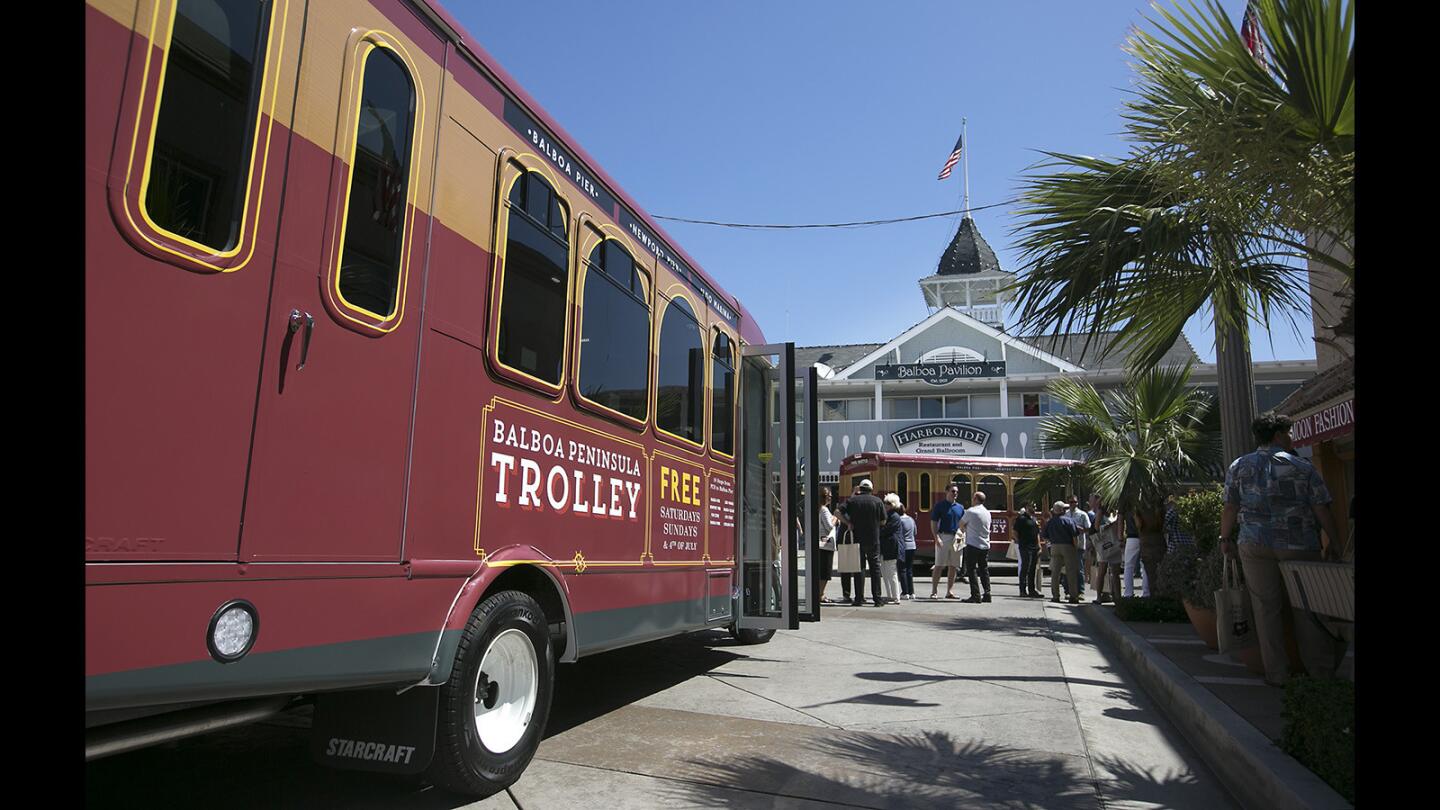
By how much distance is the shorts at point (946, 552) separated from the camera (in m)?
15.3

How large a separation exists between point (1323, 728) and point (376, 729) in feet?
12.9

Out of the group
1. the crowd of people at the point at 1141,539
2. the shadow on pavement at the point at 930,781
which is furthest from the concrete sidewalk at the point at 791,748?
the crowd of people at the point at 1141,539

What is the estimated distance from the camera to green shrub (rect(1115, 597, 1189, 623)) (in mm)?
10078

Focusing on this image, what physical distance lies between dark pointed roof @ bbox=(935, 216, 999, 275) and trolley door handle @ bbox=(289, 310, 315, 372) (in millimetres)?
39433

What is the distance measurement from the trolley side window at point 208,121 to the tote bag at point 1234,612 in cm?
661

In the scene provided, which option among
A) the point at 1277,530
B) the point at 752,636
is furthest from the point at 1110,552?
the point at 1277,530

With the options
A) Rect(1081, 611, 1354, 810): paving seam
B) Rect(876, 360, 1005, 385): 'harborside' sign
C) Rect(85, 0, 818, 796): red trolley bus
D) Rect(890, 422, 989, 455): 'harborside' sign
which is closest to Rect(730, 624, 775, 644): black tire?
Rect(1081, 611, 1354, 810): paving seam

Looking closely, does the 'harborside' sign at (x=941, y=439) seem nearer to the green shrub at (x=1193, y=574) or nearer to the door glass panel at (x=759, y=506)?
the green shrub at (x=1193, y=574)

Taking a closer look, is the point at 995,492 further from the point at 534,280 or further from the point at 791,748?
the point at 534,280

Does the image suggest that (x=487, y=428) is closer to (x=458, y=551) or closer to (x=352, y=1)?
(x=458, y=551)

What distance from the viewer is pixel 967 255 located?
136ft
